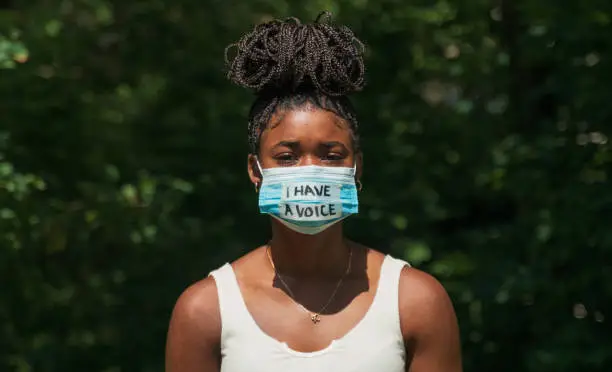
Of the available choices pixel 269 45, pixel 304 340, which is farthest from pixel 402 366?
pixel 269 45

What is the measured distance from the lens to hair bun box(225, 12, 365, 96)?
3.37 m

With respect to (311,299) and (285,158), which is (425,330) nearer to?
(311,299)

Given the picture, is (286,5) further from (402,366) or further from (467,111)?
(402,366)

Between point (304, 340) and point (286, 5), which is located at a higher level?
point (286, 5)

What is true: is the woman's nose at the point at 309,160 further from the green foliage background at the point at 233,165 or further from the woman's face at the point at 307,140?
the green foliage background at the point at 233,165

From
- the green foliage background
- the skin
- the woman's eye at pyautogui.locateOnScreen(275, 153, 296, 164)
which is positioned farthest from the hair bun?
the green foliage background

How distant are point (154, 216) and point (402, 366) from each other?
2.31 meters

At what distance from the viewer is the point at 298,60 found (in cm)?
337

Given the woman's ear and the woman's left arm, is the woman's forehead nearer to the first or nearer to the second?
the woman's ear

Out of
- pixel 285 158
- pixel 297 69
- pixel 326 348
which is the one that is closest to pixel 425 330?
pixel 326 348

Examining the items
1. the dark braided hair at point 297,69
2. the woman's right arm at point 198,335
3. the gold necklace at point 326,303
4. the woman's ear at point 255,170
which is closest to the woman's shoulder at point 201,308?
the woman's right arm at point 198,335

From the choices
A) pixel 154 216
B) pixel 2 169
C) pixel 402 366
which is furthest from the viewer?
pixel 154 216

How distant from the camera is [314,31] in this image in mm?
3434

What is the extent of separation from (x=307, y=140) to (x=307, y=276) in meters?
0.42
